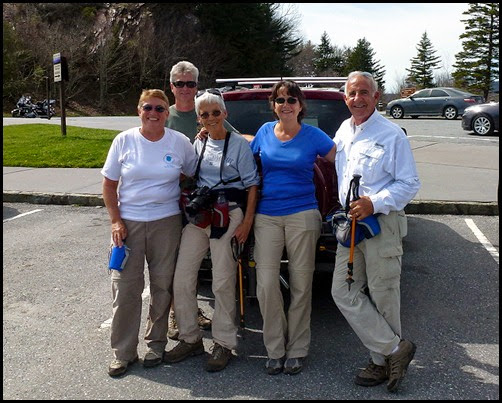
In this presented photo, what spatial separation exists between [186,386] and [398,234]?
5.33 ft

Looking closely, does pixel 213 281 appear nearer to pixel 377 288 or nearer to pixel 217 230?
pixel 217 230

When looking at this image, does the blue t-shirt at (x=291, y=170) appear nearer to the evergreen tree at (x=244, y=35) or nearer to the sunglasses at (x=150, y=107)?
the sunglasses at (x=150, y=107)

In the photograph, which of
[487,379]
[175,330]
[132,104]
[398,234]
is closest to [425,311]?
[487,379]

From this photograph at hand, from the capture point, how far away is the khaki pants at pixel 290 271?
143 inches

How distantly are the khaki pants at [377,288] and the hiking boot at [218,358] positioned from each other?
85 cm

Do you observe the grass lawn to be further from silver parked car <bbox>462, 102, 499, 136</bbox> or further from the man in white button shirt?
silver parked car <bbox>462, 102, 499, 136</bbox>

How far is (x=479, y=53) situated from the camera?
150ft

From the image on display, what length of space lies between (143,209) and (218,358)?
3.67ft

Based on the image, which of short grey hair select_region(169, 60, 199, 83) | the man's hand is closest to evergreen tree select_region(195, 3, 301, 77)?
short grey hair select_region(169, 60, 199, 83)

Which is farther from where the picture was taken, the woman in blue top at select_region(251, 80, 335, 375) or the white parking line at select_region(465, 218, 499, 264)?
the white parking line at select_region(465, 218, 499, 264)

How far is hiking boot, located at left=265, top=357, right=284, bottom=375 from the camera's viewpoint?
3.59 m

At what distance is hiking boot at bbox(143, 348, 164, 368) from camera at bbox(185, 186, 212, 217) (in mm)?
1002

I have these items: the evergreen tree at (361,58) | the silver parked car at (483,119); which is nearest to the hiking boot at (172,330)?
the silver parked car at (483,119)

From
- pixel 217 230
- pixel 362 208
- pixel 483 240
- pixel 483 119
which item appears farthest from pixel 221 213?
pixel 483 119
